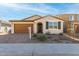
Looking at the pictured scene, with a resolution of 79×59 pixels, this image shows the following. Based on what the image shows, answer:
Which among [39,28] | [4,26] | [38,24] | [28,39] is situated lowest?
[28,39]

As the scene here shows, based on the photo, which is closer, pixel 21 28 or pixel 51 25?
pixel 21 28

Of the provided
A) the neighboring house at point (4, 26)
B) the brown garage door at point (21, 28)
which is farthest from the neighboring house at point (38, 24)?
the neighboring house at point (4, 26)

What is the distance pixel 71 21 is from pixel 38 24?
2.29m

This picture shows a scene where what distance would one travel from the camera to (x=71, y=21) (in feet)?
46.1

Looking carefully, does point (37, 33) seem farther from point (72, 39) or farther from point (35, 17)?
point (72, 39)

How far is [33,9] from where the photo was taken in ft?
46.2

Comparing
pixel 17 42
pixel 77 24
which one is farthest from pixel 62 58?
pixel 17 42

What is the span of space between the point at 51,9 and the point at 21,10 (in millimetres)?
1987

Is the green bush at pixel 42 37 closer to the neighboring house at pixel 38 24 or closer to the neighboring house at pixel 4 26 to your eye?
the neighboring house at pixel 38 24

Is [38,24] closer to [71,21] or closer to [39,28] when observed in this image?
[39,28]

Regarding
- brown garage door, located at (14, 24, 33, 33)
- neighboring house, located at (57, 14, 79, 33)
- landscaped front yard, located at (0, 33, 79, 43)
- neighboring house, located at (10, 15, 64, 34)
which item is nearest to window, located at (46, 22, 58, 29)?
neighboring house, located at (10, 15, 64, 34)

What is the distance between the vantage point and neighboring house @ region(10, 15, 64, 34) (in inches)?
563

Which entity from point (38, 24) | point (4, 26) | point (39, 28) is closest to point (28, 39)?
point (39, 28)

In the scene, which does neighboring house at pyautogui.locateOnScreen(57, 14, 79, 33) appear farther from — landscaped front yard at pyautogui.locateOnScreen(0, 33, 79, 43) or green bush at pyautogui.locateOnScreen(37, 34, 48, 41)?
green bush at pyautogui.locateOnScreen(37, 34, 48, 41)
